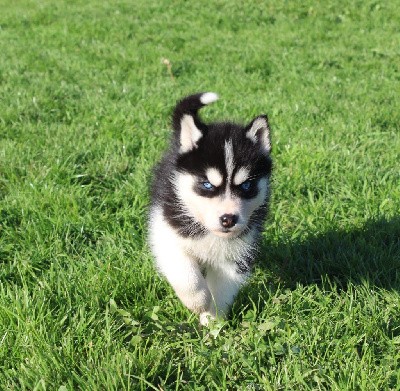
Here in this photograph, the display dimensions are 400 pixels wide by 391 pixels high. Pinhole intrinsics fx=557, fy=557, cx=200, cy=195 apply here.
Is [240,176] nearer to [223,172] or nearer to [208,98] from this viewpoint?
[223,172]

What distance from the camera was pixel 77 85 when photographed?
7867 mm

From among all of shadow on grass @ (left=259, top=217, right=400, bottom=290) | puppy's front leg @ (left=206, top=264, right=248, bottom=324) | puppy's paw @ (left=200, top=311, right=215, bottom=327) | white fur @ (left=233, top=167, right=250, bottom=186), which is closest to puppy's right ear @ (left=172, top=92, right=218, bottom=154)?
white fur @ (left=233, top=167, right=250, bottom=186)

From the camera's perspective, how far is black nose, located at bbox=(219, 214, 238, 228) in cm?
288

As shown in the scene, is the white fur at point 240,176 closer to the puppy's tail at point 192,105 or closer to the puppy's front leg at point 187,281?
the puppy's tail at point 192,105

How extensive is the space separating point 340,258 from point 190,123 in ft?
4.86

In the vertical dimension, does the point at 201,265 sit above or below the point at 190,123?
below

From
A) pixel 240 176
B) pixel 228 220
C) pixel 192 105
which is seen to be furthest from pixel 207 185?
pixel 192 105

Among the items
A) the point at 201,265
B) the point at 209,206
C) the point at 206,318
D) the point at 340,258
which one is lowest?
the point at 340,258

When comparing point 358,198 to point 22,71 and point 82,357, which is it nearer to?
point 82,357

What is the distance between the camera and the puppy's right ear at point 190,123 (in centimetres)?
322

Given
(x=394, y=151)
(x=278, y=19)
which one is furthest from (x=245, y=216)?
(x=278, y=19)

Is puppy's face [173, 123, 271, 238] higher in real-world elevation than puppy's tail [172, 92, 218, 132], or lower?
lower

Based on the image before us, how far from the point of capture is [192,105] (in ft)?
11.5

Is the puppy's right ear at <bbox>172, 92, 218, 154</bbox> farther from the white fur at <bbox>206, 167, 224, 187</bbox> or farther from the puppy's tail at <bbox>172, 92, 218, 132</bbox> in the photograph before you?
the white fur at <bbox>206, 167, 224, 187</bbox>
